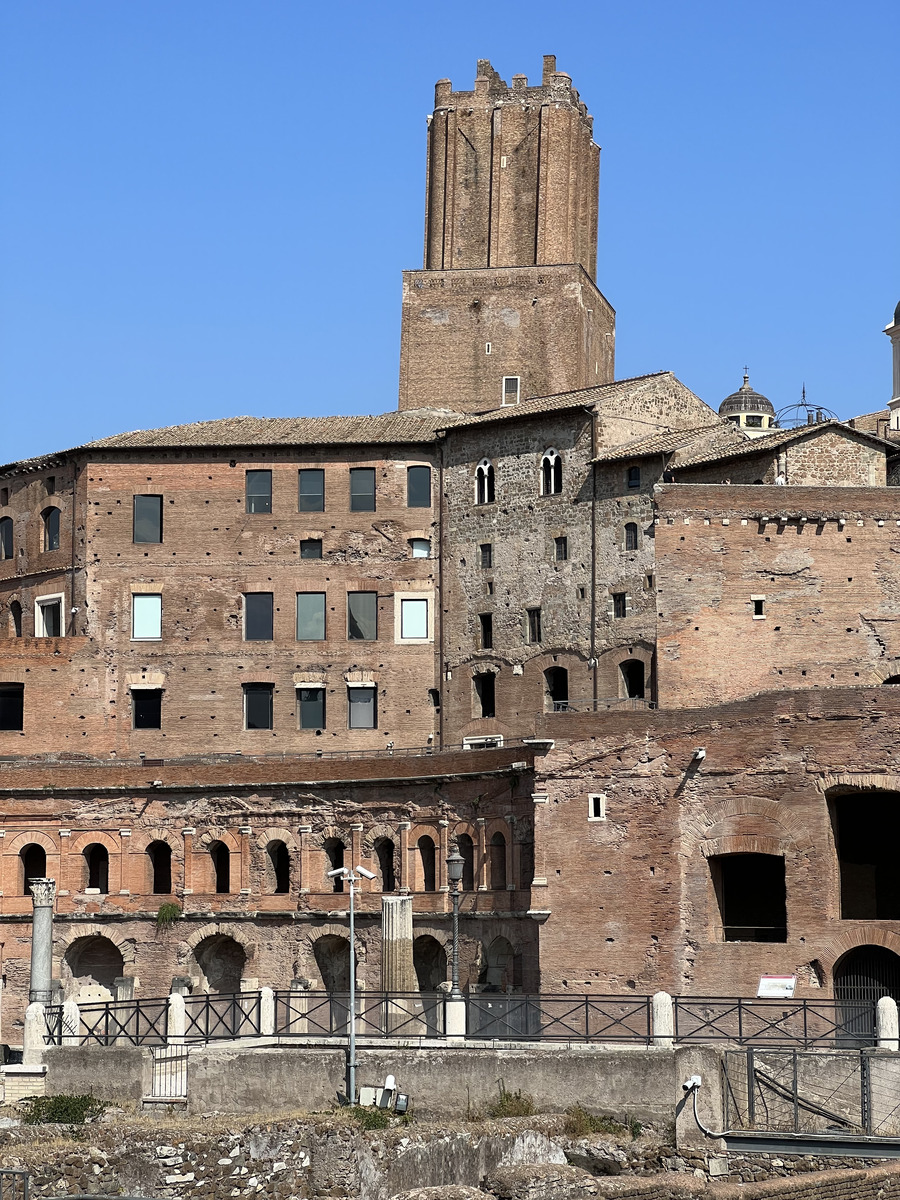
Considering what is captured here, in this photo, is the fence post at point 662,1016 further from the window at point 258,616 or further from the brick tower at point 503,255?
the brick tower at point 503,255

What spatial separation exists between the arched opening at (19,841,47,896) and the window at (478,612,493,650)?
13309 mm

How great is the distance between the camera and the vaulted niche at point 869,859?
44.5m

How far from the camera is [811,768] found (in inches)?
1615

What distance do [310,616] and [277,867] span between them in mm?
8095

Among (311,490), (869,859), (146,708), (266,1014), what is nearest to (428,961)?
(869,859)

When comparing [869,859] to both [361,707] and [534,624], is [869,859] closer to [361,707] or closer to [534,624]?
[534,624]

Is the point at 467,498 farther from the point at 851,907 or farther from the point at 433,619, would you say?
the point at 851,907

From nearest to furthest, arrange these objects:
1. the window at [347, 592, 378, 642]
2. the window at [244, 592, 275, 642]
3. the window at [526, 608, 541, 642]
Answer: the window at [526, 608, 541, 642], the window at [347, 592, 378, 642], the window at [244, 592, 275, 642]

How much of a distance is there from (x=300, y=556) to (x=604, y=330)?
14826 mm

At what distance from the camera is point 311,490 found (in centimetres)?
5759

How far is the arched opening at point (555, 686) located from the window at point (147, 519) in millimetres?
12345

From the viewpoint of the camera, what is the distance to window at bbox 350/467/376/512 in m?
57.4

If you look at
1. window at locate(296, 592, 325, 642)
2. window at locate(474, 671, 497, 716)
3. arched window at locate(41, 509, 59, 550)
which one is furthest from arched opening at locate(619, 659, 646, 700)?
arched window at locate(41, 509, 59, 550)

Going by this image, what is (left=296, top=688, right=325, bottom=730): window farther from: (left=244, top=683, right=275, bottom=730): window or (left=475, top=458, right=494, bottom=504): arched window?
(left=475, top=458, right=494, bottom=504): arched window
